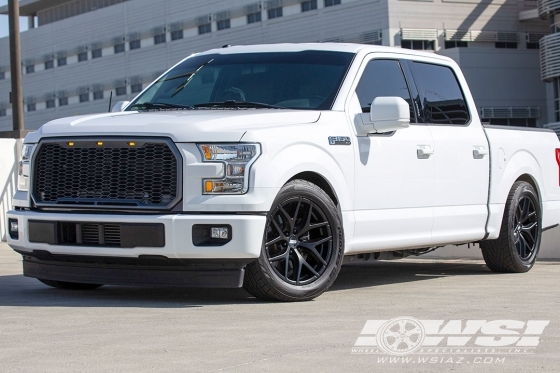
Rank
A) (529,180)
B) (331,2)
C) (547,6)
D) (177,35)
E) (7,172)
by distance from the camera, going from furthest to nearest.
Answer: (177,35), (331,2), (547,6), (7,172), (529,180)

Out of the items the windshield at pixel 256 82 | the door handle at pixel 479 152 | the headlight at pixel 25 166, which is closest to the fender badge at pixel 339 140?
the windshield at pixel 256 82

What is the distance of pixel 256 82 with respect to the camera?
8352mm

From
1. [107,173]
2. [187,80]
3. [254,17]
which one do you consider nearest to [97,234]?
[107,173]

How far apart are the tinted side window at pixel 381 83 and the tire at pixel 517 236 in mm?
1692

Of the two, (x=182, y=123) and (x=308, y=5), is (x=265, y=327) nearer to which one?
(x=182, y=123)

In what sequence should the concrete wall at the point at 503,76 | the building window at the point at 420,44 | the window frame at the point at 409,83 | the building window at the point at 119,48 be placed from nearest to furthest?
the window frame at the point at 409,83, the concrete wall at the point at 503,76, the building window at the point at 420,44, the building window at the point at 119,48

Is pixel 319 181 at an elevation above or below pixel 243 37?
below

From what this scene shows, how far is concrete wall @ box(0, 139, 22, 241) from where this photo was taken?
14.0 metres

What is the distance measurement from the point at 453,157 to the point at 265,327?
3.40 metres

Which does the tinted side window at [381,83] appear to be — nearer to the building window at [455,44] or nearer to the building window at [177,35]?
the building window at [455,44]

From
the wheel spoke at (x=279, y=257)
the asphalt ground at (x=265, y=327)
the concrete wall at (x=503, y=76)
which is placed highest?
the concrete wall at (x=503, y=76)

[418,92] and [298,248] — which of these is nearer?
[298,248]

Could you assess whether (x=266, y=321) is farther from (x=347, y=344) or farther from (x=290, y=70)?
(x=290, y=70)

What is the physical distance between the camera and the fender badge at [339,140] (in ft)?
25.3
